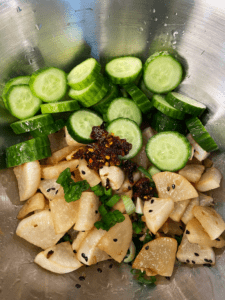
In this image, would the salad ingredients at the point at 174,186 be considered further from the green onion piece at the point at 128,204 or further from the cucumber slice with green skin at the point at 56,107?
the cucumber slice with green skin at the point at 56,107

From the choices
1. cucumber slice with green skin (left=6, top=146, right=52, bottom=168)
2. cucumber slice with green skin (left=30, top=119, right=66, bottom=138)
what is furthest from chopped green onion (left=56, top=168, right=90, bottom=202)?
cucumber slice with green skin (left=30, top=119, right=66, bottom=138)

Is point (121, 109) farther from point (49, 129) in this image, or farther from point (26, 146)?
point (26, 146)

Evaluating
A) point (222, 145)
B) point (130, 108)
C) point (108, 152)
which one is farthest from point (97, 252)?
point (222, 145)

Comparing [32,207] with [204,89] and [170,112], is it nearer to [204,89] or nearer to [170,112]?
[170,112]

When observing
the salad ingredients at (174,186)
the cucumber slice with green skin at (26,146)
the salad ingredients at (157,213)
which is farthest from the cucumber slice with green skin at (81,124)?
the salad ingredients at (157,213)

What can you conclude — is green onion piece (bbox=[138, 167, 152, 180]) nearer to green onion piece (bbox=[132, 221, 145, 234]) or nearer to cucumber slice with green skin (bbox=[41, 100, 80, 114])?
green onion piece (bbox=[132, 221, 145, 234])

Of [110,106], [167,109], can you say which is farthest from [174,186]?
[110,106]
